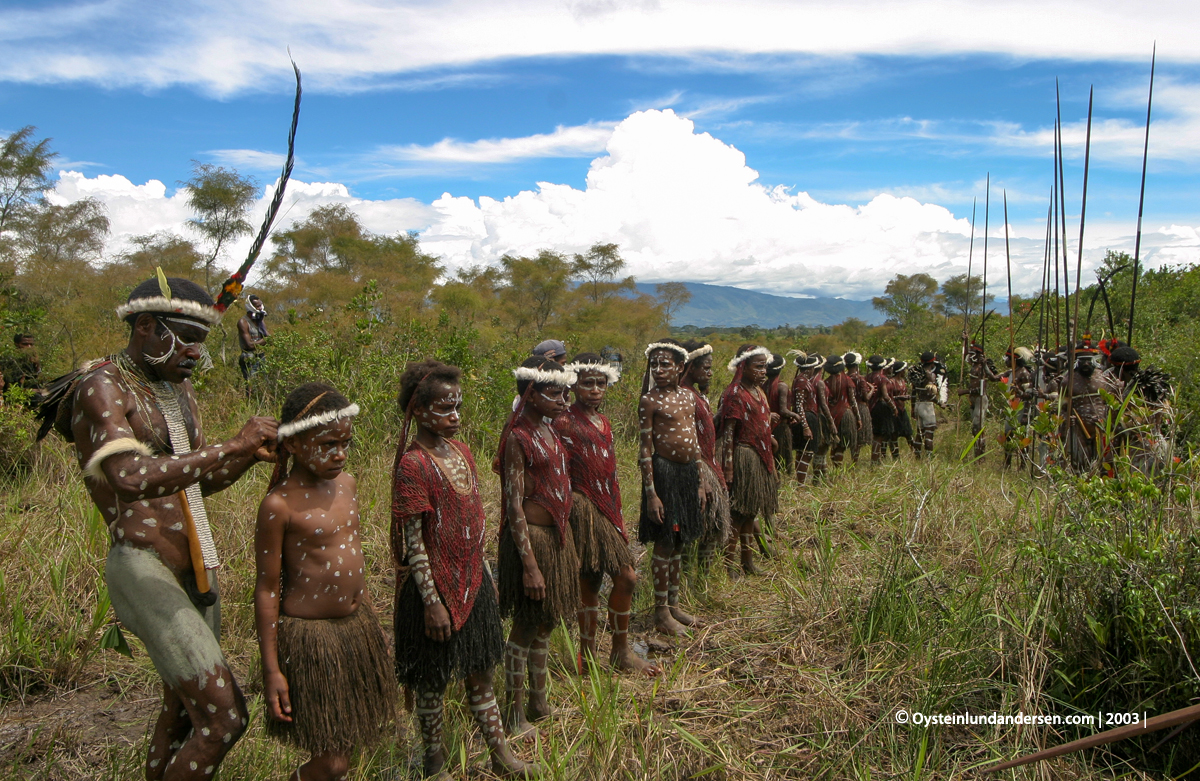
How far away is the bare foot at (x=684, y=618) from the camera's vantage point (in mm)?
4828

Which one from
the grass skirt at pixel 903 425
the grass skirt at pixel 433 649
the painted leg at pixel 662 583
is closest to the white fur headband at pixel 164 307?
the grass skirt at pixel 433 649

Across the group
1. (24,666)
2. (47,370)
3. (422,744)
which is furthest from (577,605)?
(47,370)

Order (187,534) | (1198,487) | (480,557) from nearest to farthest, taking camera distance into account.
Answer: (187,534)
(480,557)
(1198,487)

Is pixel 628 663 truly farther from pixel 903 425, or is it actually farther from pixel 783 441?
pixel 903 425

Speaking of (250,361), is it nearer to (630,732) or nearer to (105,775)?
(105,775)

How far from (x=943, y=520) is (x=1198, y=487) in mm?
2006

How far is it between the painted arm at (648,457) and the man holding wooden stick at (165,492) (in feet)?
8.73

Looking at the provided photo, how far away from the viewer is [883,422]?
1041 centimetres

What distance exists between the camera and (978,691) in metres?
3.29

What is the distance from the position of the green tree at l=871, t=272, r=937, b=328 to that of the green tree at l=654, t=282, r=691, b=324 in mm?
8667

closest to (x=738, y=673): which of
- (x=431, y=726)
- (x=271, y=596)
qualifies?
(x=431, y=726)

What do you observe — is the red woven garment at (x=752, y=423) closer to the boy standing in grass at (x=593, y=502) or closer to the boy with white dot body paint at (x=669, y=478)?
the boy with white dot body paint at (x=669, y=478)

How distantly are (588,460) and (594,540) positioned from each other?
42 centimetres

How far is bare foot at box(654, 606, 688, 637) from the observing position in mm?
4695
